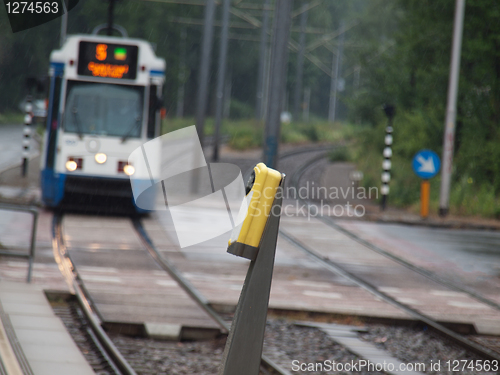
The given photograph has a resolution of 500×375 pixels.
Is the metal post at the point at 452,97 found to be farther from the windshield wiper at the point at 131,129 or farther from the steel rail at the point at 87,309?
the steel rail at the point at 87,309

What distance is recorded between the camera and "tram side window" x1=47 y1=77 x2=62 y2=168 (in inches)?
524

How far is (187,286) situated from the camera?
8.30 meters

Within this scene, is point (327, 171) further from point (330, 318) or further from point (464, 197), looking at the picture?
point (330, 318)

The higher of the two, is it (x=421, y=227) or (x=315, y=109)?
(x=315, y=109)

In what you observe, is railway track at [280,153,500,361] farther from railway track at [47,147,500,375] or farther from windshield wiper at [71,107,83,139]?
windshield wiper at [71,107,83,139]

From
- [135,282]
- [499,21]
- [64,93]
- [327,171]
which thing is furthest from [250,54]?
[135,282]

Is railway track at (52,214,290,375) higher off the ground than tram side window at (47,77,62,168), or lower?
lower

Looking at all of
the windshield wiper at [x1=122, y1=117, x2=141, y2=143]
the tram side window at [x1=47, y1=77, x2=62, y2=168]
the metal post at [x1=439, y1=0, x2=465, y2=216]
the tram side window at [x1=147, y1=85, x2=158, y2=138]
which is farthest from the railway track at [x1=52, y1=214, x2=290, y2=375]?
the metal post at [x1=439, y1=0, x2=465, y2=216]

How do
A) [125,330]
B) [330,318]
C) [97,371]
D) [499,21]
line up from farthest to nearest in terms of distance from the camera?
[499,21]
[330,318]
[125,330]
[97,371]

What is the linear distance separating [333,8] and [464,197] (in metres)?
75.6

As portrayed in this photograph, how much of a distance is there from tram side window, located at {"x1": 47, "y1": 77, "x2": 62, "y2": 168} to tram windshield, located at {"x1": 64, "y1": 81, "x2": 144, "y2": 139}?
0.55ft

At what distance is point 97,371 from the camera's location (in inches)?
208
